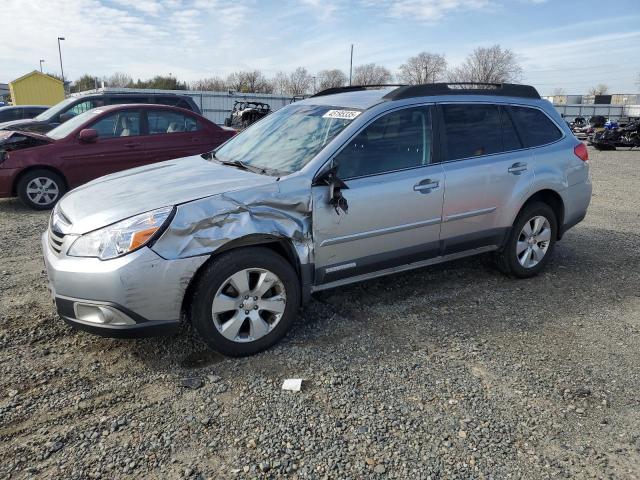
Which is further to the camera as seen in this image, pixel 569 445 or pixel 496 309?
pixel 496 309

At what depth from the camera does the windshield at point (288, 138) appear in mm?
3775

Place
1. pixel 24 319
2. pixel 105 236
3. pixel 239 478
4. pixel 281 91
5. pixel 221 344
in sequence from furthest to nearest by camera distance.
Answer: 1. pixel 281 91
2. pixel 24 319
3. pixel 221 344
4. pixel 105 236
5. pixel 239 478

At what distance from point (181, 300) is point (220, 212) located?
1.97 feet

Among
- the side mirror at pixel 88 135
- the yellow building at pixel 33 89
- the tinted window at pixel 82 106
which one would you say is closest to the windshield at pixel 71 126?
the side mirror at pixel 88 135

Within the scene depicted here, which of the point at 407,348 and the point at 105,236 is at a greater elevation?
the point at 105,236

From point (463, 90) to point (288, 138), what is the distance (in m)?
1.68

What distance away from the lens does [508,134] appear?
4668 mm

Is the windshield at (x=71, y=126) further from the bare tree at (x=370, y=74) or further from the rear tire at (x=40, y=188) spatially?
the bare tree at (x=370, y=74)

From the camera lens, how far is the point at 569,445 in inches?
104

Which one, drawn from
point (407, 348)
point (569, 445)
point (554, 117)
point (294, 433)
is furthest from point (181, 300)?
point (554, 117)

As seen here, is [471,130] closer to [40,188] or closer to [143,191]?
[143,191]

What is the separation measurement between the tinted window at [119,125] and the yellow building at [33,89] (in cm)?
2762

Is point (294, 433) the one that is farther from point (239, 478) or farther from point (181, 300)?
point (181, 300)

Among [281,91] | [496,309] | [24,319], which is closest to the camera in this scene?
[24,319]
